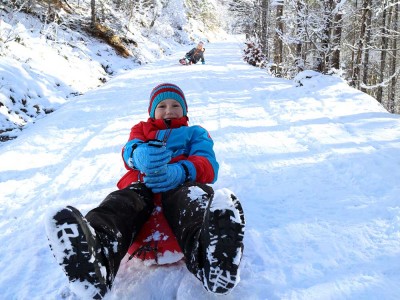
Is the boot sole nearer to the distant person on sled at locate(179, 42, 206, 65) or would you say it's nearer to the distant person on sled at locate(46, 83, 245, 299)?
the distant person on sled at locate(46, 83, 245, 299)

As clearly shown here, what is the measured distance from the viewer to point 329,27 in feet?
29.6

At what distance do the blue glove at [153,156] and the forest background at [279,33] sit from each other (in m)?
3.86

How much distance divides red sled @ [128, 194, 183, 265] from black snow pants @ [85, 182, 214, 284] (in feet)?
0.19

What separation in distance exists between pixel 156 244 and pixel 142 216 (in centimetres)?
18

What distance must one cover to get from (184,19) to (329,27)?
2726 centimetres

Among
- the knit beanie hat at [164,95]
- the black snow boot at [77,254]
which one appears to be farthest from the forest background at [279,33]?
the black snow boot at [77,254]

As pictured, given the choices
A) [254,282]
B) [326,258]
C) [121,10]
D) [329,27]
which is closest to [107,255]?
[254,282]

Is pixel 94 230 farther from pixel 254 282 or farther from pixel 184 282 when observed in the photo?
pixel 254 282

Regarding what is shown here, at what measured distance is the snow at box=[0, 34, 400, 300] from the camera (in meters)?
1.77

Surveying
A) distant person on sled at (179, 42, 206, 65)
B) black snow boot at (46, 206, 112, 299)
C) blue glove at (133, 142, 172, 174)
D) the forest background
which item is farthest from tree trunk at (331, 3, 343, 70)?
black snow boot at (46, 206, 112, 299)

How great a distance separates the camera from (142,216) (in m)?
1.96

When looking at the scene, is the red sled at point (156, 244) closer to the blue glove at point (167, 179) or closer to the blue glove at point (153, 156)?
the blue glove at point (167, 179)

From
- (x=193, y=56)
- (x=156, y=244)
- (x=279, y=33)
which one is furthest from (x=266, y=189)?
(x=193, y=56)

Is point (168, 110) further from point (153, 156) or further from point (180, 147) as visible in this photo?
point (153, 156)
